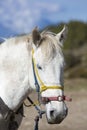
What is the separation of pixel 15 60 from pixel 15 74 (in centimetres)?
18

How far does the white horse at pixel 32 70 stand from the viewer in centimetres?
573

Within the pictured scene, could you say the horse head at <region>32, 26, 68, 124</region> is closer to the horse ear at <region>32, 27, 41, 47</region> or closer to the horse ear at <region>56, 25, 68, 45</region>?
the horse ear at <region>32, 27, 41, 47</region>

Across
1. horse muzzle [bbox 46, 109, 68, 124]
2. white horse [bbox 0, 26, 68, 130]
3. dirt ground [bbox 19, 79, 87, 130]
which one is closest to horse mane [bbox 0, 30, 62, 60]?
white horse [bbox 0, 26, 68, 130]

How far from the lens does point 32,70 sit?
5.93m

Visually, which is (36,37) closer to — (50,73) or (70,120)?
(50,73)

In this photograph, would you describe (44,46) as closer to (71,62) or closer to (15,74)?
(15,74)

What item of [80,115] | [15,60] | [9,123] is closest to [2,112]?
[9,123]

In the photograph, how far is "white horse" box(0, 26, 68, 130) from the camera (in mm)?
5727

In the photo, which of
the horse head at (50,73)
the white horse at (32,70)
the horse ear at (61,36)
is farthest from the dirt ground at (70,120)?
the horse head at (50,73)

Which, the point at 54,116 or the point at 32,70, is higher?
the point at 32,70

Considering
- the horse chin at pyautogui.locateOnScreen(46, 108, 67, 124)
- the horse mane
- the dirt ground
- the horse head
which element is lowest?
the dirt ground

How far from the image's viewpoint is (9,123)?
6.12 meters

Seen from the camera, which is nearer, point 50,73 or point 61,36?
point 50,73

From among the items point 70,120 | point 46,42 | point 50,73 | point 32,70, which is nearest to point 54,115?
point 50,73
